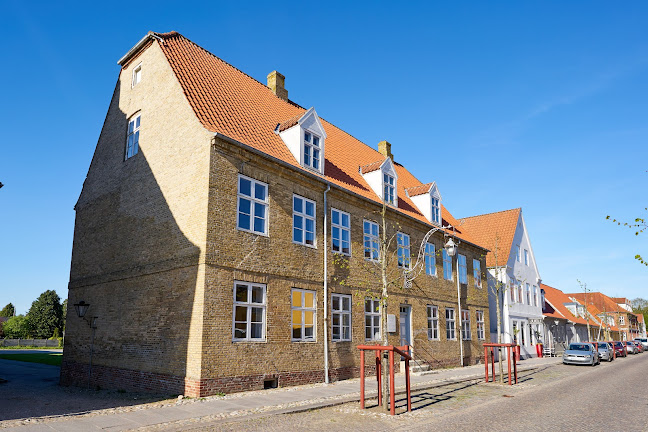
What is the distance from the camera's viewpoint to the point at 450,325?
2528 centimetres

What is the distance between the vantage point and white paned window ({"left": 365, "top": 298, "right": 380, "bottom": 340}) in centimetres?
1907

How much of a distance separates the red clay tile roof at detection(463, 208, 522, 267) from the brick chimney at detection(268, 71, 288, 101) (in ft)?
66.2

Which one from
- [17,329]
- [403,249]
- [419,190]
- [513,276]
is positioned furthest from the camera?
[17,329]

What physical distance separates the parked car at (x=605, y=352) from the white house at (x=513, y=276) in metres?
4.39

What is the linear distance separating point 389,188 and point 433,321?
707 centimetres

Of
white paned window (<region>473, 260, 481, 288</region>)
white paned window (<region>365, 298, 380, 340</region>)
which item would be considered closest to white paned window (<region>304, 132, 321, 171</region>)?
white paned window (<region>365, 298, 380, 340</region>)

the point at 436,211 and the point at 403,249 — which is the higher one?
the point at 436,211

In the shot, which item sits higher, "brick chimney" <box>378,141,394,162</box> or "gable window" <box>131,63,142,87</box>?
"brick chimney" <box>378,141,394,162</box>

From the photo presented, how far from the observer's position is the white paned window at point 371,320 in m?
19.1

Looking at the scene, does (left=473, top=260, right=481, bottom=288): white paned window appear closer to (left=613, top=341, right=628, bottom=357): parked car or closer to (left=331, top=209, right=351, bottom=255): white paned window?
(left=331, top=209, right=351, bottom=255): white paned window

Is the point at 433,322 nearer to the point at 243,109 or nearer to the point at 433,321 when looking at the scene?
the point at 433,321

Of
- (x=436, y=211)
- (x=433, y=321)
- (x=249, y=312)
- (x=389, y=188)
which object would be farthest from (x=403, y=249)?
(x=249, y=312)

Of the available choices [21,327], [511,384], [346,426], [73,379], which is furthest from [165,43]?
[21,327]

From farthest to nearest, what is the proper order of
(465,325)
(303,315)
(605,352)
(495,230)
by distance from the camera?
1. (495,230)
2. (605,352)
3. (465,325)
4. (303,315)
